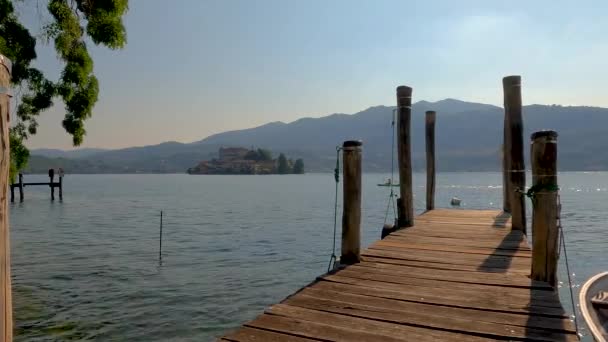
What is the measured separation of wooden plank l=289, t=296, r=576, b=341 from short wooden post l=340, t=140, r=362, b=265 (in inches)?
74.4

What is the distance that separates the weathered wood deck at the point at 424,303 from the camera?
4207 mm

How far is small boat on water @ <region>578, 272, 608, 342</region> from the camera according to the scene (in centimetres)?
440

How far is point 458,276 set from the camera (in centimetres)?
638

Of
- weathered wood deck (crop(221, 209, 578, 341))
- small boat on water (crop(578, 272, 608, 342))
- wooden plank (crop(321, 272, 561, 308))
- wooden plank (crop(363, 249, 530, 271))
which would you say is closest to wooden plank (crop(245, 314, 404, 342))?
weathered wood deck (crop(221, 209, 578, 341))

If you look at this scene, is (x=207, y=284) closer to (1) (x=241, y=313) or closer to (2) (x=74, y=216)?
(1) (x=241, y=313)

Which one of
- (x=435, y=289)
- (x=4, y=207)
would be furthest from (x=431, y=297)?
(x=4, y=207)

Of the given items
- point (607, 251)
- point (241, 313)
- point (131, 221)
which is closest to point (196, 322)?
point (241, 313)

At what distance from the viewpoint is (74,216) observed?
38.2m

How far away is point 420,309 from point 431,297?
1.68 feet

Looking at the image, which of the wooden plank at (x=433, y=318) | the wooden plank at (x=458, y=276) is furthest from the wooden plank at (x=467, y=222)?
the wooden plank at (x=433, y=318)

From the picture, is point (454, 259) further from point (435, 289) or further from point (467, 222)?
point (467, 222)

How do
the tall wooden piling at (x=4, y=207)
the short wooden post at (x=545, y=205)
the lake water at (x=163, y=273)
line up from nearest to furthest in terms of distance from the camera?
the tall wooden piling at (x=4, y=207) → the short wooden post at (x=545, y=205) → the lake water at (x=163, y=273)

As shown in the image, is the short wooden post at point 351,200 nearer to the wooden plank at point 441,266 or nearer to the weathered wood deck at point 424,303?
the weathered wood deck at point 424,303

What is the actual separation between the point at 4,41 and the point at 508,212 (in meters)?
13.8
